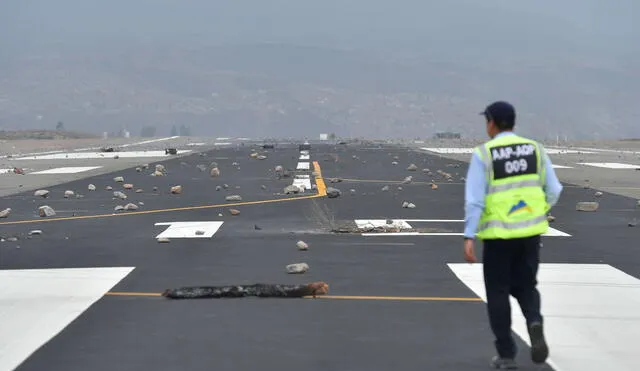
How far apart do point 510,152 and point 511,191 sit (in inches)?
11.3

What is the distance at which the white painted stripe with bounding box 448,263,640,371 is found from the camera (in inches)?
365

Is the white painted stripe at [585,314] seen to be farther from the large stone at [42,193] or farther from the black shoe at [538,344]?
the large stone at [42,193]

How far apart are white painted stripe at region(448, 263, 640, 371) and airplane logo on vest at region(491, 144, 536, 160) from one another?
1.57m

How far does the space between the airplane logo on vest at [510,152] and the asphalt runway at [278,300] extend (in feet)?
5.00

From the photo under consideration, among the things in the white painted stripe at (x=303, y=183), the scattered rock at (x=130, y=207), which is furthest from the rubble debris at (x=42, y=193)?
the white painted stripe at (x=303, y=183)

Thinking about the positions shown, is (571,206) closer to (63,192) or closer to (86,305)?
(63,192)

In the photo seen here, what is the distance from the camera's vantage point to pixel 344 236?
60.4 feet

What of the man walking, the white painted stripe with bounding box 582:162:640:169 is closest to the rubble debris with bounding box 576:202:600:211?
the man walking

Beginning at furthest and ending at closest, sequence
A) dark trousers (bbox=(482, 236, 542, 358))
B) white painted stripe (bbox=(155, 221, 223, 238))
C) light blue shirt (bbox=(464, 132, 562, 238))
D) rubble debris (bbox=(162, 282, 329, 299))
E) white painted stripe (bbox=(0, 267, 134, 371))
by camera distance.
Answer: white painted stripe (bbox=(155, 221, 223, 238))
rubble debris (bbox=(162, 282, 329, 299))
white painted stripe (bbox=(0, 267, 134, 371))
dark trousers (bbox=(482, 236, 542, 358))
light blue shirt (bbox=(464, 132, 562, 238))

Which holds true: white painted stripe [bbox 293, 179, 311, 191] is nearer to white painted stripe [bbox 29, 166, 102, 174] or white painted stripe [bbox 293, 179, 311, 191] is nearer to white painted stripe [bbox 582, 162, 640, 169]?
white painted stripe [bbox 29, 166, 102, 174]

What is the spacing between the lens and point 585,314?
11219 millimetres

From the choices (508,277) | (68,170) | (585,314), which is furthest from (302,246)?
(68,170)

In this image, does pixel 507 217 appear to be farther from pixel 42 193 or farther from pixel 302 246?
pixel 42 193

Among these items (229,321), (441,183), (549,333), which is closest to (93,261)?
(229,321)
